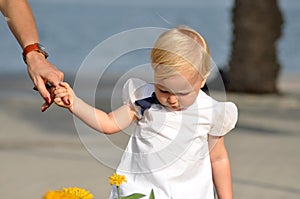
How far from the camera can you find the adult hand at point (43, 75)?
334cm

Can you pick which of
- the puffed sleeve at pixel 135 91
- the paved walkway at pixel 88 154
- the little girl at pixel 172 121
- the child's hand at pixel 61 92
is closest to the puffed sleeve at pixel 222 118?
the little girl at pixel 172 121

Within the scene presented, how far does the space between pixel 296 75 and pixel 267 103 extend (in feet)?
22.4

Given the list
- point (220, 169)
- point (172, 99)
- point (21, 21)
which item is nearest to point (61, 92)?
point (172, 99)

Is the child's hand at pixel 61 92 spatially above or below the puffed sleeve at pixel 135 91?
above

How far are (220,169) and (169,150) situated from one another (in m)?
0.32

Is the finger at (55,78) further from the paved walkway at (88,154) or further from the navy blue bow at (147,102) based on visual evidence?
the paved walkway at (88,154)

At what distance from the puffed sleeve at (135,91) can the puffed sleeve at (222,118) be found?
26cm

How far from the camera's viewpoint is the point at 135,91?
3.68 metres

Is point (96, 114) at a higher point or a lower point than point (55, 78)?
lower

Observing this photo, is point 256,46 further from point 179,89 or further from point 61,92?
point 61,92

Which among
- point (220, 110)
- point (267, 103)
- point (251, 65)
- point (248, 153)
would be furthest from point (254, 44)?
point (220, 110)

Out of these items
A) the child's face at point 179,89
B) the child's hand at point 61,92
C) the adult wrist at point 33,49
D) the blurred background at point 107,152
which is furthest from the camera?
the blurred background at point 107,152

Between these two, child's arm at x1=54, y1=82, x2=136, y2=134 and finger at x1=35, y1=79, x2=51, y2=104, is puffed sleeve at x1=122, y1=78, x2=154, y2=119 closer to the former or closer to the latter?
child's arm at x1=54, y1=82, x2=136, y2=134

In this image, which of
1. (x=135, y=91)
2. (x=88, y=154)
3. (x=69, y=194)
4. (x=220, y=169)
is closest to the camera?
(x=69, y=194)
